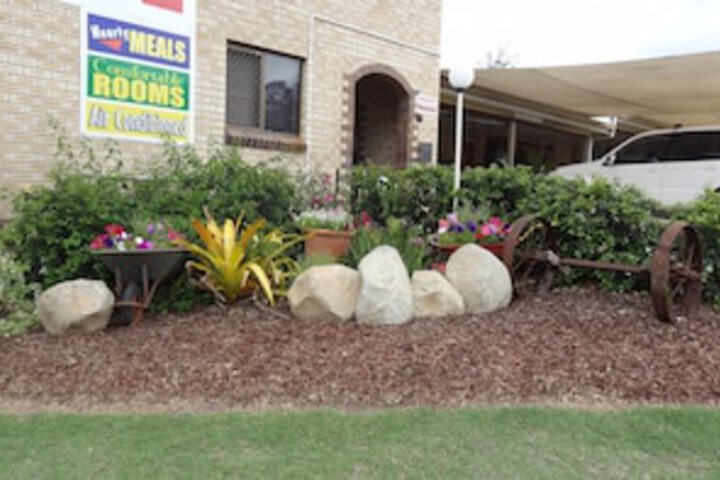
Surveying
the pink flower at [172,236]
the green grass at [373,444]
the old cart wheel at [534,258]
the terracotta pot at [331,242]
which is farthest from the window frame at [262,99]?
the green grass at [373,444]

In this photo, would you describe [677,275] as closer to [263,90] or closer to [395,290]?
[395,290]

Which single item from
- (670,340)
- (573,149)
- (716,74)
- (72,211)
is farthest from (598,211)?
(573,149)

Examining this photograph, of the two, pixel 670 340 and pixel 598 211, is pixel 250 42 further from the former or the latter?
pixel 670 340

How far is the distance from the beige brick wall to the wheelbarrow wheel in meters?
2.62

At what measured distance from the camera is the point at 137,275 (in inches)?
222

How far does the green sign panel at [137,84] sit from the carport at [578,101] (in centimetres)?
715

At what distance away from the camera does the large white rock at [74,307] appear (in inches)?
207

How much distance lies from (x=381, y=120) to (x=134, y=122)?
5454 mm

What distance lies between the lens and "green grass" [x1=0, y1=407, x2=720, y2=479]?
3.15 m

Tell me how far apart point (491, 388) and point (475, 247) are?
2.08 meters

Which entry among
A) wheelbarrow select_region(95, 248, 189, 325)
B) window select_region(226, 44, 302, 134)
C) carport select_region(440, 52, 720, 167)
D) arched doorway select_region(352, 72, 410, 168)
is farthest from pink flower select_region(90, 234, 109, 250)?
carport select_region(440, 52, 720, 167)

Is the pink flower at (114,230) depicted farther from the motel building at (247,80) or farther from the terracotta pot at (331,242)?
the motel building at (247,80)

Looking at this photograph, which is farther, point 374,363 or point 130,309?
point 130,309

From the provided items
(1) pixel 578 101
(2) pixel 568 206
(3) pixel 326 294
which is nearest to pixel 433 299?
(3) pixel 326 294
